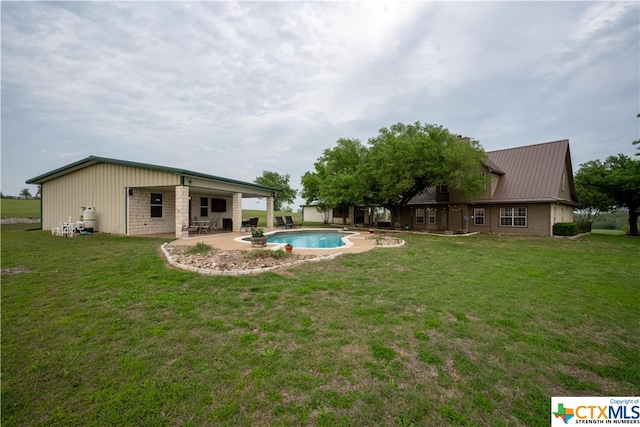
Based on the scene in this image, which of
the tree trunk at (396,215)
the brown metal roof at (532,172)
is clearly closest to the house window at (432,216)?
the brown metal roof at (532,172)

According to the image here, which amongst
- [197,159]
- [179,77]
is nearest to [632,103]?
[179,77]

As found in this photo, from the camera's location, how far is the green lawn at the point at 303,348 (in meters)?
2.21

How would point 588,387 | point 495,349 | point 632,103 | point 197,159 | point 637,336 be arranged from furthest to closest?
point 197,159 < point 632,103 < point 637,336 < point 495,349 < point 588,387

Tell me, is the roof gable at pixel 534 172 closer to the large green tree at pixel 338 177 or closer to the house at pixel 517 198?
the house at pixel 517 198

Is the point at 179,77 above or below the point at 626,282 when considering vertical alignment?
above

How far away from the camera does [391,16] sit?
10750 mm

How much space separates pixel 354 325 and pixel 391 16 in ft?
40.3

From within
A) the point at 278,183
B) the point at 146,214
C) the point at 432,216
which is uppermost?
the point at 278,183

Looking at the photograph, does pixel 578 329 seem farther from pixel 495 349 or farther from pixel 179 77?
pixel 179 77

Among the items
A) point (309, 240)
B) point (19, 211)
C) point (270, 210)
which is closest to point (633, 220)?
point (309, 240)

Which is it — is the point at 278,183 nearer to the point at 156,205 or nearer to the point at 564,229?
the point at 156,205

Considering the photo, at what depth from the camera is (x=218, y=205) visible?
66.8ft

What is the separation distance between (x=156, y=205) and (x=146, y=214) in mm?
890

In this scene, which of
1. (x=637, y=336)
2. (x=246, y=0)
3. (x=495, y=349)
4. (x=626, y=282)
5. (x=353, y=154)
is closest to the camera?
(x=495, y=349)
